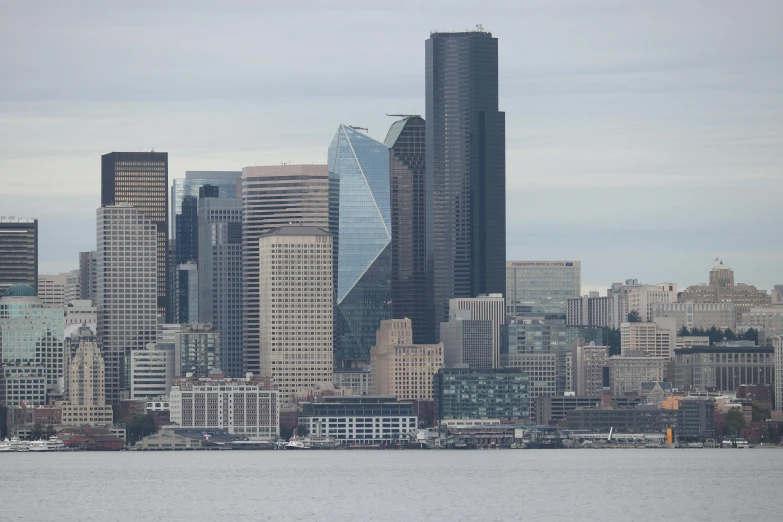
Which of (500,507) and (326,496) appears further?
(326,496)

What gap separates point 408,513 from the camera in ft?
581

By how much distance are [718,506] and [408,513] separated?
25878mm

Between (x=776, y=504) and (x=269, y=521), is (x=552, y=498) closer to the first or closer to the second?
(x=776, y=504)

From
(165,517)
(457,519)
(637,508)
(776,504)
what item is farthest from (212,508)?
(776,504)

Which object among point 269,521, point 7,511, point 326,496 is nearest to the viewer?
point 269,521

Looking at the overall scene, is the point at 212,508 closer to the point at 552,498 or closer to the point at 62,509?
the point at 62,509

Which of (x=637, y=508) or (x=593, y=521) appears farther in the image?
(x=637, y=508)

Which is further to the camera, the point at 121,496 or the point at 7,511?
the point at 121,496

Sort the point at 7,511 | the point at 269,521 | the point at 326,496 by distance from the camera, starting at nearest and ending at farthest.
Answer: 1. the point at 269,521
2. the point at 7,511
3. the point at 326,496

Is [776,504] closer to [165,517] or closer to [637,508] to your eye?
[637,508]

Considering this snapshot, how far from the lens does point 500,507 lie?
182375 millimetres

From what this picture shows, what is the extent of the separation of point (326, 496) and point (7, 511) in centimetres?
2895

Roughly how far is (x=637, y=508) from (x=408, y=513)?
61.4ft

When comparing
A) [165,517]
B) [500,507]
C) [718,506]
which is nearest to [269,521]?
[165,517]
